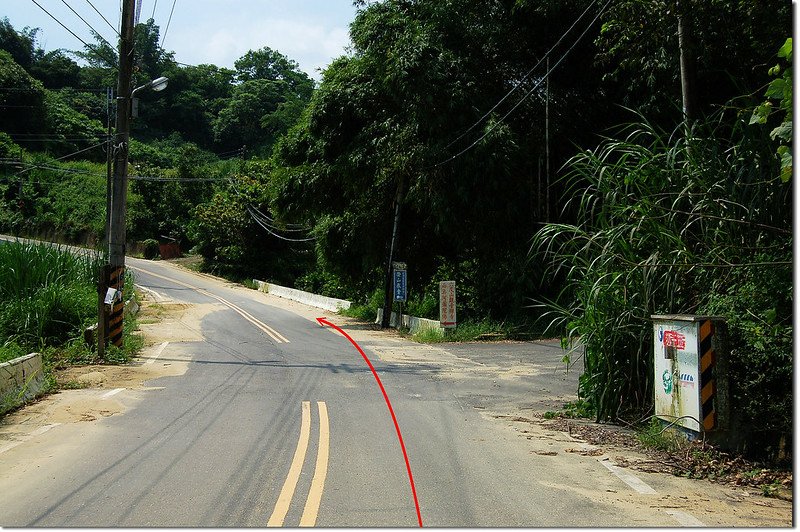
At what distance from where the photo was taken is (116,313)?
18.0 m

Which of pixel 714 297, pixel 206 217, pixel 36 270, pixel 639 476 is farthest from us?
pixel 206 217

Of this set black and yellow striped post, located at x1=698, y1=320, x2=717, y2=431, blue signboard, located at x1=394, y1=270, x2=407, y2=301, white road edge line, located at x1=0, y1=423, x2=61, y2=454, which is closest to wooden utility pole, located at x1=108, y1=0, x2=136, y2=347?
white road edge line, located at x1=0, y1=423, x2=61, y2=454

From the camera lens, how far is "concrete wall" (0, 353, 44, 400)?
11.2 metres

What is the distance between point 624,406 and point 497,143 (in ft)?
50.7

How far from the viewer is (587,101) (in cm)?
2628

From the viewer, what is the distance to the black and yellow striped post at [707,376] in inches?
329

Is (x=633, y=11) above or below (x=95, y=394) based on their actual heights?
above

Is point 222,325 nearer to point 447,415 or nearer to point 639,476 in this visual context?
point 447,415

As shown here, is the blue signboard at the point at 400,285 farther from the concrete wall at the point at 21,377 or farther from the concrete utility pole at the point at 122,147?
the concrete wall at the point at 21,377

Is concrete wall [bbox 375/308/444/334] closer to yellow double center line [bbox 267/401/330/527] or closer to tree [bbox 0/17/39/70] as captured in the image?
yellow double center line [bbox 267/401/330/527]

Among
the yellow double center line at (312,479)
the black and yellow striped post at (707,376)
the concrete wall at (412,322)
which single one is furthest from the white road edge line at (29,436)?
the concrete wall at (412,322)

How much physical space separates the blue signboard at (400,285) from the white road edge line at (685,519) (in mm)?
22858

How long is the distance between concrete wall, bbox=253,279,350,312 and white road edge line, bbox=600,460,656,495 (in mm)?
32095

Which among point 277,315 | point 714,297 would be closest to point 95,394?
point 714,297
